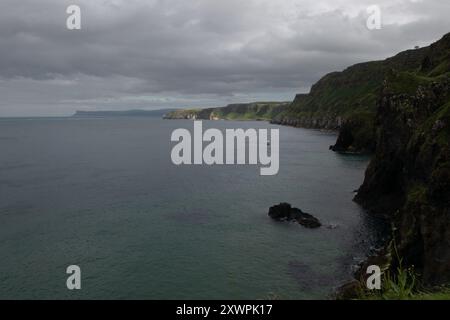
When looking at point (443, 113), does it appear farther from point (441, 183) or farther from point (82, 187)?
point (82, 187)

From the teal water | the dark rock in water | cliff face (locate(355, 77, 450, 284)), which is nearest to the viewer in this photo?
cliff face (locate(355, 77, 450, 284))

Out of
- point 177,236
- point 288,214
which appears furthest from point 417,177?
point 177,236

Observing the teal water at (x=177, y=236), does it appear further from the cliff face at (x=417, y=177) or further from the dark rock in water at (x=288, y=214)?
the cliff face at (x=417, y=177)

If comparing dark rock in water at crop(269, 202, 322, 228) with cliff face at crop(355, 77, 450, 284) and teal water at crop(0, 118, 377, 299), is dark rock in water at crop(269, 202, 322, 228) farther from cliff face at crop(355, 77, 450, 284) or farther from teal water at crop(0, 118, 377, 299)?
cliff face at crop(355, 77, 450, 284)

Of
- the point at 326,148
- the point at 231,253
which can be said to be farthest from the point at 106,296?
the point at 326,148

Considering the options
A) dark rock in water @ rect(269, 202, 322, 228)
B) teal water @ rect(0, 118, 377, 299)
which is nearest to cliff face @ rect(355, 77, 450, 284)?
teal water @ rect(0, 118, 377, 299)

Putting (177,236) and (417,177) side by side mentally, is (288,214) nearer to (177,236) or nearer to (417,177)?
(177,236)

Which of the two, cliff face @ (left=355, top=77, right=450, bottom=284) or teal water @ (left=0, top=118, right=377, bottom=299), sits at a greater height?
cliff face @ (left=355, top=77, right=450, bottom=284)
